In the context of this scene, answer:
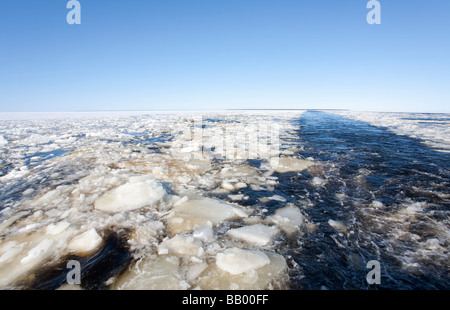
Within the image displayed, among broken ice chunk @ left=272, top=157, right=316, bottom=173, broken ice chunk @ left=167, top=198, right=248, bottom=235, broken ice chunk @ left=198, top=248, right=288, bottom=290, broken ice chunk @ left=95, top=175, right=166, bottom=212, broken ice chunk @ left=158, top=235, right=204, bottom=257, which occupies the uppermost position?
broken ice chunk @ left=272, top=157, right=316, bottom=173

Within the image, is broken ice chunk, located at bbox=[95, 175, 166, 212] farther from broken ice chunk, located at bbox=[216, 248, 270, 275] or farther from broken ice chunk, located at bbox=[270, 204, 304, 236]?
broken ice chunk, located at bbox=[270, 204, 304, 236]

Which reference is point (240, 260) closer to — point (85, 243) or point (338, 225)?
point (338, 225)

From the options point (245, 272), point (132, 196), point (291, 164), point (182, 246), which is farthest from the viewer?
point (291, 164)

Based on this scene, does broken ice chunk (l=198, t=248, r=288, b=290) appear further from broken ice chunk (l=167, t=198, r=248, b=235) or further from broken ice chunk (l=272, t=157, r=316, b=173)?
broken ice chunk (l=272, t=157, r=316, b=173)

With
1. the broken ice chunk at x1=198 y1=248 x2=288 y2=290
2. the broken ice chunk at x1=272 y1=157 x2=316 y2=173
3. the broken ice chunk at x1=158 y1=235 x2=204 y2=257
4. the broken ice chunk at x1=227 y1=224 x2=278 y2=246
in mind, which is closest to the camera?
the broken ice chunk at x1=198 y1=248 x2=288 y2=290

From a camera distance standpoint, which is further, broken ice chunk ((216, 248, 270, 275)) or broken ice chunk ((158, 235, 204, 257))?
broken ice chunk ((158, 235, 204, 257))

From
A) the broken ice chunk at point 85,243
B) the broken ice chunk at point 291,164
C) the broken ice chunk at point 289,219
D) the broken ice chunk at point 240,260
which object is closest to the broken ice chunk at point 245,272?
the broken ice chunk at point 240,260

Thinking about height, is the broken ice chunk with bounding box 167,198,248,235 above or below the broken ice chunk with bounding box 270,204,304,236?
above

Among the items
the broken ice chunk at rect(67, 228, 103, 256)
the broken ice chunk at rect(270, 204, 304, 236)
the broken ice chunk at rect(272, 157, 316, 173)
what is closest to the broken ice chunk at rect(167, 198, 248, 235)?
the broken ice chunk at rect(270, 204, 304, 236)

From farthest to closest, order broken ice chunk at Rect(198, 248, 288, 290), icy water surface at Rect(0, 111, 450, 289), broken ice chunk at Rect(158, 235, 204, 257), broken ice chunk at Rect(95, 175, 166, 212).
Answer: broken ice chunk at Rect(95, 175, 166, 212) → broken ice chunk at Rect(158, 235, 204, 257) → icy water surface at Rect(0, 111, 450, 289) → broken ice chunk at Rect(198, 248, 288, 290)

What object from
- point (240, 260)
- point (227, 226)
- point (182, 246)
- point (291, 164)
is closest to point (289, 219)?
point (227, 226)
